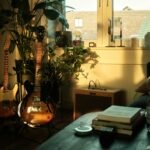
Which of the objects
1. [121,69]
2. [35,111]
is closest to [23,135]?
[35,111]

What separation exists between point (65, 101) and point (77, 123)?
2.36 m

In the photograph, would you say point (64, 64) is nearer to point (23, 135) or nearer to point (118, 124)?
point (23, 135)

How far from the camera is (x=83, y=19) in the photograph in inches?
162

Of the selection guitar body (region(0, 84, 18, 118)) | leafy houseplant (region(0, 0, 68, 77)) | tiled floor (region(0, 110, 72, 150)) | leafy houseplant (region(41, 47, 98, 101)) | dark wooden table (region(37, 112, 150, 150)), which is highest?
leafy houseplant (region(0, 0, 68, 77))

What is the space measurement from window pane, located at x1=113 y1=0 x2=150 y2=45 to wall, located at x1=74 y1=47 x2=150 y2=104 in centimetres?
27

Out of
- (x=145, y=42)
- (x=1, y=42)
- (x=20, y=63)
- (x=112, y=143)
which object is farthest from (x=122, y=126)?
(x=1, y=42)

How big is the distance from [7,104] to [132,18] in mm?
1933

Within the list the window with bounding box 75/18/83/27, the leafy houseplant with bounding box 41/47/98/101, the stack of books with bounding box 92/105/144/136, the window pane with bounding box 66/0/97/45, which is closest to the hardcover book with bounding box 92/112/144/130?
the stack of books with bounding box 92/105/144/136

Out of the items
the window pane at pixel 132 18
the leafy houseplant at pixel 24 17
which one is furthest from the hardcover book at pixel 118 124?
the window pane at pixel 132 18

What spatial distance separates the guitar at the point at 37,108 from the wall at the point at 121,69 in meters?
1.27

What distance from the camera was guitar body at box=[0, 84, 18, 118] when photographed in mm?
3252

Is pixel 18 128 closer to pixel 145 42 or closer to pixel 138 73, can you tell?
pixel 138 73

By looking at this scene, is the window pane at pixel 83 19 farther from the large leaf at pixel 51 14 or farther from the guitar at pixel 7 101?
the guitar at pixel 7 101

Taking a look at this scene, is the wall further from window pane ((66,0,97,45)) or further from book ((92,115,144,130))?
book ((92,115,144,130))
